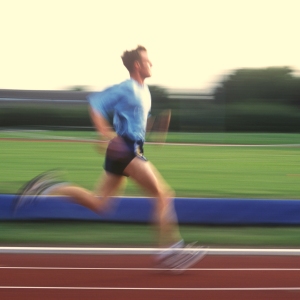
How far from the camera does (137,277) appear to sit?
5.14 m

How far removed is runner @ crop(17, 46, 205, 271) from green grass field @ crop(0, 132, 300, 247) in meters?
0.83

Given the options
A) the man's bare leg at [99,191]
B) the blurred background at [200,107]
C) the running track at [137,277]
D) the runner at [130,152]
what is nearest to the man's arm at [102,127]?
the runner at [130,152]

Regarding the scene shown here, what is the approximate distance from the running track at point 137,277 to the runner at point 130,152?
221mm

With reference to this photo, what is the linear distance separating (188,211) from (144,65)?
2.72 meters

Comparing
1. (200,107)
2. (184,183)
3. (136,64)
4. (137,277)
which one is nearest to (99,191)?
(137,277)

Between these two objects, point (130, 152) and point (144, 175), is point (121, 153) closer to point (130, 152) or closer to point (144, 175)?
point (130, 152)

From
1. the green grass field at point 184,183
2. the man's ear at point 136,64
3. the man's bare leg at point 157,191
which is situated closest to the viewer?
the man's bare leg at point 157,191

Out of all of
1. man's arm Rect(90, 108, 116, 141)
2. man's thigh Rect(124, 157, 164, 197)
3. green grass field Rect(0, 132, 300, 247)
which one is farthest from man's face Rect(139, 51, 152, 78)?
green grass field Rect(0, 132, 300, 247)

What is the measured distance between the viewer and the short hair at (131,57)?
5.33 meters

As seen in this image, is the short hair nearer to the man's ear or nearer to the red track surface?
the man's ear

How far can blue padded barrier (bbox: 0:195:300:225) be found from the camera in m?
7.63

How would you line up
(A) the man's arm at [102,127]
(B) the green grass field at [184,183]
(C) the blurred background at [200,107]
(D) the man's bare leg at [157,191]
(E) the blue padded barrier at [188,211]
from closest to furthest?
(A) the man's arm at [102,127], (D) the man's bare leg at [157,191], (B) the green grass field at [184,183], (E) the blue padded barrier at [188,211], (C) the blurred background at [200,107]

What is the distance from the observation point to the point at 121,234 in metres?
7.26

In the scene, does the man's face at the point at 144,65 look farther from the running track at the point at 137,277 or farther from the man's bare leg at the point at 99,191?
the running track at the point at 137,277
